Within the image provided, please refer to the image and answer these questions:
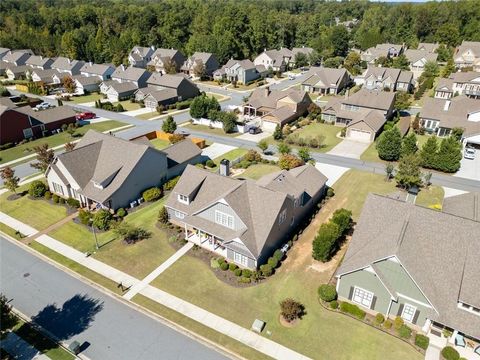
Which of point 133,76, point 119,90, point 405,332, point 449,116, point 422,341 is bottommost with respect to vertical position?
point 405,332

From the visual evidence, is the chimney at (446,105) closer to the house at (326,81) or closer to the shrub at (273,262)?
the house at (326,81)

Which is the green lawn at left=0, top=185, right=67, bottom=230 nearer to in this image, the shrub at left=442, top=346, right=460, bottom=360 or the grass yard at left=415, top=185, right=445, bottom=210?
the shrub at left=442, top=346, right=460, bottom=360

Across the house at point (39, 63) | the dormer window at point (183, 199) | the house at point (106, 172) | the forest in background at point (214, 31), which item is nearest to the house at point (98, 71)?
the house at point (39, 63)

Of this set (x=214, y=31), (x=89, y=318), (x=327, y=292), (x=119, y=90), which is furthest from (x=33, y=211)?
(x=214, y=31)

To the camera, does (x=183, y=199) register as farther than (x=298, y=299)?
Yes

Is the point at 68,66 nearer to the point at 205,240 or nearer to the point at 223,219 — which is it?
the point at 205,240

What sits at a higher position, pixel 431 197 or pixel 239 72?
pixel 239 72

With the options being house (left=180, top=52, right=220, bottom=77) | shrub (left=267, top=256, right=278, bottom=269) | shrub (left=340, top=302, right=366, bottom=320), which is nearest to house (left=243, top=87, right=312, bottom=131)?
house (left=180, top=52, right=220, bottom=77)

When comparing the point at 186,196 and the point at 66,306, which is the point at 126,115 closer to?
the point at 186,196
